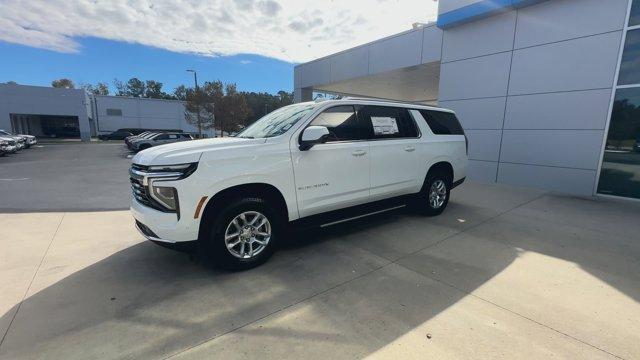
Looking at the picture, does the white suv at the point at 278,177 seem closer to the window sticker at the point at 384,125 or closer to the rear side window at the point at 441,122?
the window sticker at the point at 384,125

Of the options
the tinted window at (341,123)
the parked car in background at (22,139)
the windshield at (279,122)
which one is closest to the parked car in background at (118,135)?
the parked car in background at (22,139)

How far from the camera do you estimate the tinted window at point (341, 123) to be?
416 cm

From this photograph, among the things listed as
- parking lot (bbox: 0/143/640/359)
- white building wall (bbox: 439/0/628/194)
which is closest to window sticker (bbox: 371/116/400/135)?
parking lot (bbox: 0/143/640/359)

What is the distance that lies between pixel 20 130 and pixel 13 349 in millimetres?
50503

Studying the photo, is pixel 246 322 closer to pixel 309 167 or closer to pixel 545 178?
pixel 309 167

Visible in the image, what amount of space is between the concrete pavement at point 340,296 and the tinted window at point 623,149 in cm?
317

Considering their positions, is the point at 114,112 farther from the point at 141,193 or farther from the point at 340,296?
the point at 340,296

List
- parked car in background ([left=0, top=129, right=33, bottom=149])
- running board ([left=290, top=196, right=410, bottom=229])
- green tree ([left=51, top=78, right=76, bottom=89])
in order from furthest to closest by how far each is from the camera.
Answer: green tree ([left=51, top=78, right=76, bottom=89])
parked car in background ([left=0, top=129, right=33, bottom=149])
running board ([left=290, top=196, right=410, bottom=229])

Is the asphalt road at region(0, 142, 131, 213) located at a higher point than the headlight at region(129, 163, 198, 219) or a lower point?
lower

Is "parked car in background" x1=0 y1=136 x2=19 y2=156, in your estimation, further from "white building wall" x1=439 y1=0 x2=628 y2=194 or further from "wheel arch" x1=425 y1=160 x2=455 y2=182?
"white building wall" x1=439 y1=0 x2=628 y2=194

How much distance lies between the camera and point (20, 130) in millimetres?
38594

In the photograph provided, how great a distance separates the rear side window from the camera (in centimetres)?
A: 561

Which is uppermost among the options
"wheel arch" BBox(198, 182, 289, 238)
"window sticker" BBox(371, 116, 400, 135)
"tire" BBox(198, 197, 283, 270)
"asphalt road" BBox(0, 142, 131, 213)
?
"window sticker" BBox(371, 116, 400, 135)

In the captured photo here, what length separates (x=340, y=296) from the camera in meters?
3.10
